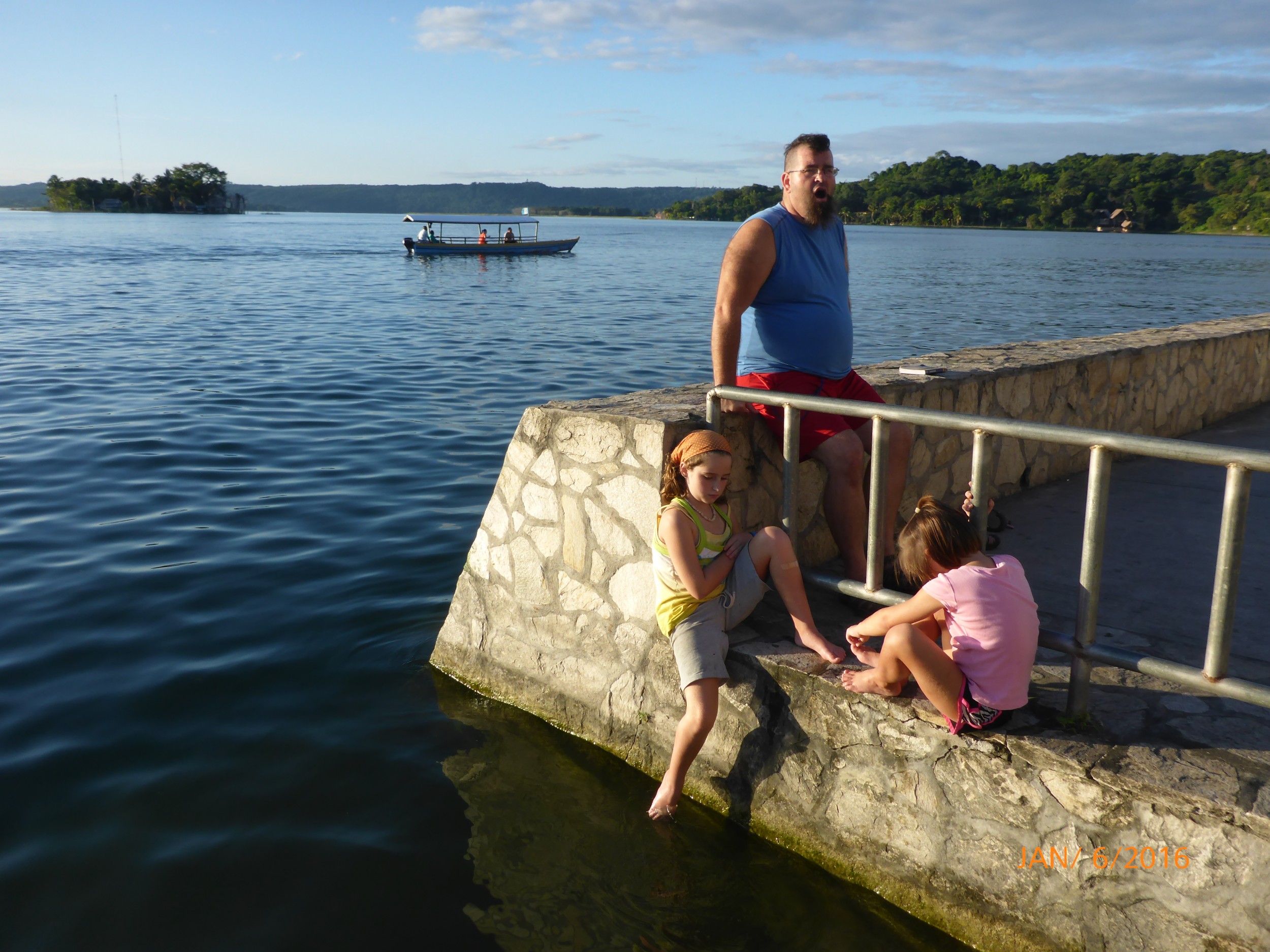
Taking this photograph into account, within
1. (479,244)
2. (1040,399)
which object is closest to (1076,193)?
(479,244)

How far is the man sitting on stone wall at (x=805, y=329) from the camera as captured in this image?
3.54 m

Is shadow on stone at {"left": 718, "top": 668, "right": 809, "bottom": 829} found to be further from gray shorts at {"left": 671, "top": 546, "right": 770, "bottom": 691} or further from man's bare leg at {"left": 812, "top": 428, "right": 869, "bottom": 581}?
man's bare leg at {"left": 812, "top": 428, "right": 869, "bottom": 581}

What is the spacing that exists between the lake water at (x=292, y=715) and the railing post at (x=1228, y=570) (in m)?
1.19

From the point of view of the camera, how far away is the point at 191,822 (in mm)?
3562

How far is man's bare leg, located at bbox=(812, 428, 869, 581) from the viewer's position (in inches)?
140

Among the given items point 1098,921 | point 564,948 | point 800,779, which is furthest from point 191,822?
point 1098,921

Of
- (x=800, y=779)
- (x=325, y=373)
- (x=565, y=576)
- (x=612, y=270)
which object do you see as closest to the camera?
(x=800, y=779)

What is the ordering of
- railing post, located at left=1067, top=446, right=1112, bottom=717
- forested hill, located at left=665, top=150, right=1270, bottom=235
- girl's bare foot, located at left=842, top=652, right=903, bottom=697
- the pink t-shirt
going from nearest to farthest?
railing post, located at left=1067, top=446, right=1112, bottom=717 < the pink t-shirt < girl's bare foot, located at left=842, top=652, right=903, bottom=697 < forested hill, located at left=665, top=150, right=1270, bottom=235

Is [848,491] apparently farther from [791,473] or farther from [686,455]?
[686,455]

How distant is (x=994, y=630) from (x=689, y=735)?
1108mm

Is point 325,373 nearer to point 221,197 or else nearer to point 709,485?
point 709,485

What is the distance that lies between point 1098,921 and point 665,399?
244cm

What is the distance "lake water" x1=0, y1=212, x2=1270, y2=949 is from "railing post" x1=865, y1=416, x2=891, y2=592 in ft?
3.32
